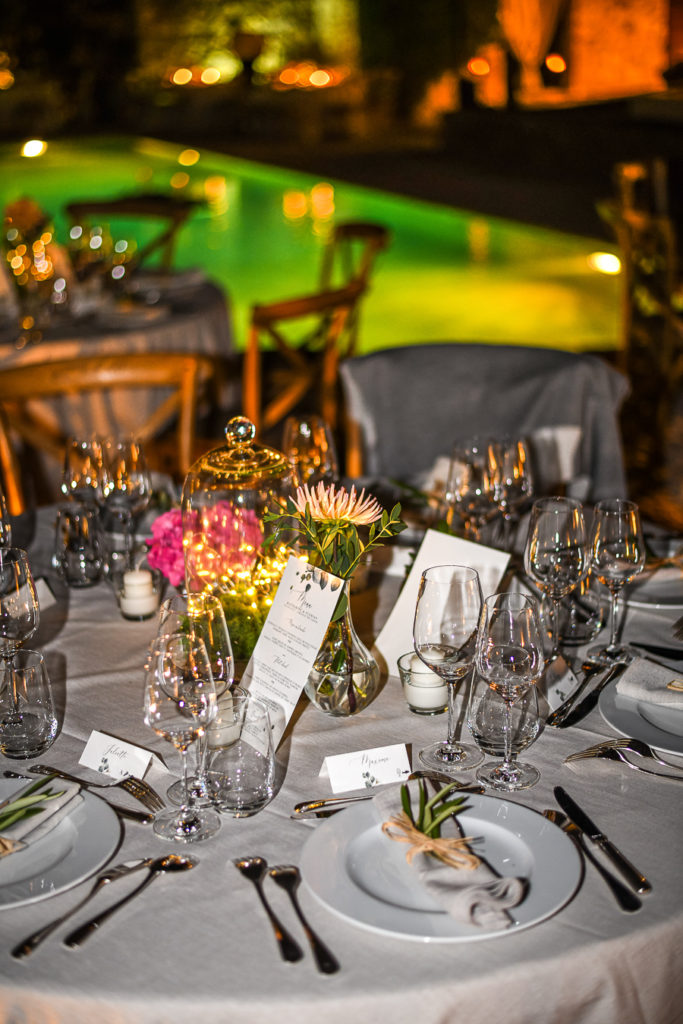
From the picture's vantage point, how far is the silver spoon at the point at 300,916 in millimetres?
967

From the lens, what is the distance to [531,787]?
1.25 metres

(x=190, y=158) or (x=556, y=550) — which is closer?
(x=556, y=550)

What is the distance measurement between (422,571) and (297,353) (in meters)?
2.60

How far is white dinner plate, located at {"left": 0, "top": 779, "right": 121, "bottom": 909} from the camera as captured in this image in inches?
42.3

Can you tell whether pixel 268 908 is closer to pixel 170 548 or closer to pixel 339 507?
pixel 339 507

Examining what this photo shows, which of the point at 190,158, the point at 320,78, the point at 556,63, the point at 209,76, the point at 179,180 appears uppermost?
the point at 209,76

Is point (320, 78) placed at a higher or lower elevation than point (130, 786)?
higher

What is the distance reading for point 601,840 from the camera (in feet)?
3.73

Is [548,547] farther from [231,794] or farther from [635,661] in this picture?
[231,794]

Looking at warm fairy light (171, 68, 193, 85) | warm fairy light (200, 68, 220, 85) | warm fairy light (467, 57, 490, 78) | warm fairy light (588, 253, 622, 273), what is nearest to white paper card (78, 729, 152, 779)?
warm fairy light (588, 253, 622, 273)

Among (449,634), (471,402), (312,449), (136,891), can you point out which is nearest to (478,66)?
(471,402)

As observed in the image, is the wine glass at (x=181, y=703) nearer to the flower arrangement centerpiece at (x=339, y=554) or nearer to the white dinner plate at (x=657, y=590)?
the flower arrangement centerpiece at (x=339, y=554)

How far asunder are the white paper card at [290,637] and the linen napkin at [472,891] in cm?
33

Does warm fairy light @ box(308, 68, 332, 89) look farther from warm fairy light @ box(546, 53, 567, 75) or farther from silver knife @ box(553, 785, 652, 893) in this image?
silver knife @ box(553, 785, 652, 893)
